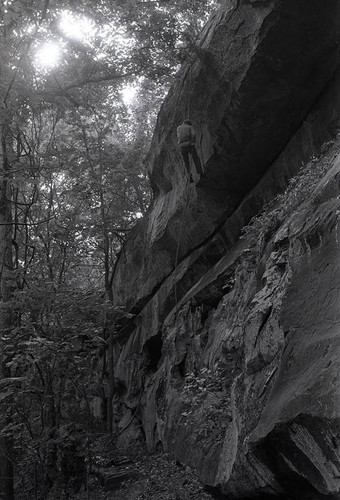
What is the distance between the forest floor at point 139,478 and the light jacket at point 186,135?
6.78 metres

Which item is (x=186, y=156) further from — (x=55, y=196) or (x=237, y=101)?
(x=55, y=196)

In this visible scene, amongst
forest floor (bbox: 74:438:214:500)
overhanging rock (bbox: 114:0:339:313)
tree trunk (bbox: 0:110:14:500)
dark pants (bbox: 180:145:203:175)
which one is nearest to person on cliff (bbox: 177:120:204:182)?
dark pants (bbox: 180:145:203:175)

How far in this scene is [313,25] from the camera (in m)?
8.18

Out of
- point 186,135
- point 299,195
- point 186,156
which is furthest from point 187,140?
point 299,195

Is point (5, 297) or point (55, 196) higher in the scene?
point (55, 196)

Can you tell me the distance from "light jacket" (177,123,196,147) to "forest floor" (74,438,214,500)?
22.2 feet

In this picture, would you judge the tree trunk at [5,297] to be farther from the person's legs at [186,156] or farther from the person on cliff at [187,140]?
the person's legs at [186,156]

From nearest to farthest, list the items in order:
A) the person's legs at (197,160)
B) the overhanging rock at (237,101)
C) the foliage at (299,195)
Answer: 1. the foliage at (299,195)
2. the overhanging rock at (237,101)
3. the person's legs at (197,160)

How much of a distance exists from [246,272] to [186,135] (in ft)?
13.0

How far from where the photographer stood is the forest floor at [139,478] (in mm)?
6750

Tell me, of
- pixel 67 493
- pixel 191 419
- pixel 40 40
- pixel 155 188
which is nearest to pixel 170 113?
pixel 155 188

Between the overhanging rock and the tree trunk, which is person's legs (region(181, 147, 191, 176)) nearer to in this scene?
the overhanging rock

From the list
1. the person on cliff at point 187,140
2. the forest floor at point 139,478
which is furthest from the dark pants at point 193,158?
the forest floor at point 139,478

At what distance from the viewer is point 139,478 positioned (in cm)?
875
